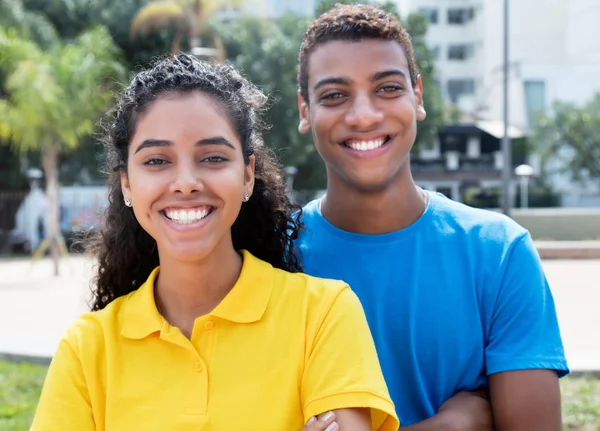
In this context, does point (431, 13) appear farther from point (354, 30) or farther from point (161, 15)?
point (354, 30)

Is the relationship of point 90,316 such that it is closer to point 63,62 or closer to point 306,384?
point 306,384

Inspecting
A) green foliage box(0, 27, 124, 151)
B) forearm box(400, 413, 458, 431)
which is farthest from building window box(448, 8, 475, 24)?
forearm box(400, 413, 458, 431)

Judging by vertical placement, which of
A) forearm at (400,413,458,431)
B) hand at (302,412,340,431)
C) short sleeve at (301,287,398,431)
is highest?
short sleeve at (301,287,398,431)

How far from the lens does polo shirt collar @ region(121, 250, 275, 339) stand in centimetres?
202

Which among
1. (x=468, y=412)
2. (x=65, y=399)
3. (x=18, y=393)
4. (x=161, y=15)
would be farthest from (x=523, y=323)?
(x=161, y=15)

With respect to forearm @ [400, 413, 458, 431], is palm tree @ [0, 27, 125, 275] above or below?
above

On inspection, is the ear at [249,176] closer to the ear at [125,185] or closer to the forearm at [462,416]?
the ear at [125,185]

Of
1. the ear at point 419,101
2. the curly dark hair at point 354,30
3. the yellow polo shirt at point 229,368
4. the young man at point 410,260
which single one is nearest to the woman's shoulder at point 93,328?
the yellow polo shirt at point 229,368

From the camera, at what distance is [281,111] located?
23516 millimetres

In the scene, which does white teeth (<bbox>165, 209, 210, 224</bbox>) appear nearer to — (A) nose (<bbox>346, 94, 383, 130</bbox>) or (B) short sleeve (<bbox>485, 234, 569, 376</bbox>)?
(A) nose (<bbox>346, 94, 383, 130</bbox>)

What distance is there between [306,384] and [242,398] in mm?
165

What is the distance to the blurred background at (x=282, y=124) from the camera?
877 centimetres

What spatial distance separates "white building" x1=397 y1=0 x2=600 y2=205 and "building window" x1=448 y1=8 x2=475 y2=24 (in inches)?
2.6

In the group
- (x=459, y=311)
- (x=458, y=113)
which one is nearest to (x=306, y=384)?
(x=459, y=311)
